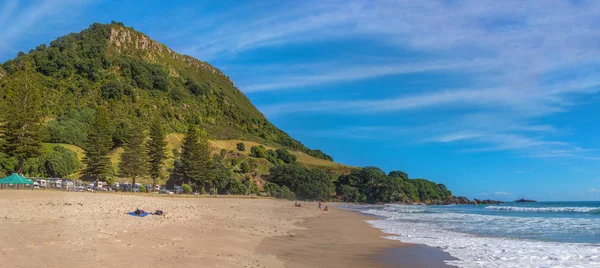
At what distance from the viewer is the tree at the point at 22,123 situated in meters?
37.5

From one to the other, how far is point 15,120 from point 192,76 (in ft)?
332

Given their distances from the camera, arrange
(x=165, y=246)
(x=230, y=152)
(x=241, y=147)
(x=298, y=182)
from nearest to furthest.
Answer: (x=165, y=246), (x=298, y=182), (x=230, y=152), (x=241, y=147)

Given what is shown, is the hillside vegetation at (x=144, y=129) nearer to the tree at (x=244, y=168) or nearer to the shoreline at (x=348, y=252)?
the tree at (x=244, y=168)

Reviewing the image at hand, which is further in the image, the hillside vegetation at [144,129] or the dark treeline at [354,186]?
the dark treeline at [354,186]

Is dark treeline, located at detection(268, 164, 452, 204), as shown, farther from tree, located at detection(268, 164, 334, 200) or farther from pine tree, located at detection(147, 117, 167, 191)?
pine tree, located at detection(147, 117, 167, 191)

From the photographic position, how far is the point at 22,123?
3803 cm

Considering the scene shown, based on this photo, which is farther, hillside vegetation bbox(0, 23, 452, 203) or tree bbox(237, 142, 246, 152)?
tree bbox(237, 142, 246, 152)

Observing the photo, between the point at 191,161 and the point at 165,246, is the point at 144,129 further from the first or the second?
the point at 165,246

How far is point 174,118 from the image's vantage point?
10288 cm

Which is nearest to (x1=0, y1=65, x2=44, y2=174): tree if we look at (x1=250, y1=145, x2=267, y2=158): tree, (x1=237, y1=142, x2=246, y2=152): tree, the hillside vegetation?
the hillside vegetation

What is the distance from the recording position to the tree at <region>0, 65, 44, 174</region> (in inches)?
1475

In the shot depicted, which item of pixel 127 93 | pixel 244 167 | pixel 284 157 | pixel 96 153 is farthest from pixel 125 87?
pixel 96 153

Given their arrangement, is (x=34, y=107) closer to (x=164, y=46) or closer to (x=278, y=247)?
(x=278, y=247)

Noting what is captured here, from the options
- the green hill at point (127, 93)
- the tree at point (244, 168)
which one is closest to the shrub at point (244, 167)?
the tree at point (244, 168)
